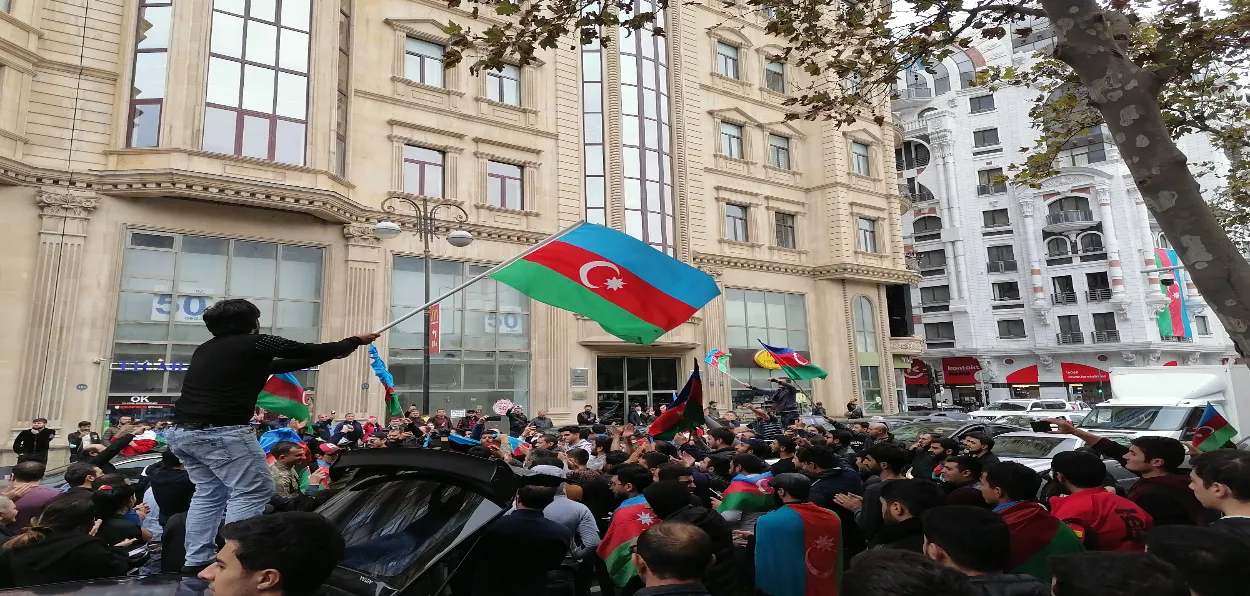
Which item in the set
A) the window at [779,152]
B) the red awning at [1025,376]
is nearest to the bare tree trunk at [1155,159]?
the window at [779,152]

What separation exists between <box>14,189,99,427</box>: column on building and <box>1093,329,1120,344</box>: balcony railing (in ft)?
175

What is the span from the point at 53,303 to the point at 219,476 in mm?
18230

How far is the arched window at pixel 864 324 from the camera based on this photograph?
32812mm

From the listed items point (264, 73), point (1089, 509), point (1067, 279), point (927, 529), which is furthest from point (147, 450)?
point (1067, 279)

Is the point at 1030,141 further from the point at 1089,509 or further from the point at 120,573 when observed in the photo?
the point at 120,573

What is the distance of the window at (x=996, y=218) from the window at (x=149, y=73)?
5013cm

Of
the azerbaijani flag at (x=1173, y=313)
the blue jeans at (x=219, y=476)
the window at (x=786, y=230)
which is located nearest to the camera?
the blue jeans at (x=219, y=476)

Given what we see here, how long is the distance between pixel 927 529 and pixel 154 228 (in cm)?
2111

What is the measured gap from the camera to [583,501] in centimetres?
605

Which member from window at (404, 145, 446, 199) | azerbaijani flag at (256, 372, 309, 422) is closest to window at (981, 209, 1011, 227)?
window at (404, 145, 446, 199)

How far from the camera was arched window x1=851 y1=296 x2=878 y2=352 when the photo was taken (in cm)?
3281

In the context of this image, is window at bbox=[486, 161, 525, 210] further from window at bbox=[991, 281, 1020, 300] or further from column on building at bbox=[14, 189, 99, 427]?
window at bbox=[991, 281, 1020, 300]

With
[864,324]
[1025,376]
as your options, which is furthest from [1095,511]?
[1025,376]

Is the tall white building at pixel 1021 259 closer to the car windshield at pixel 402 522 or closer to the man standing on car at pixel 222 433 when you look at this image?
the car windshield at pixel 402 522
